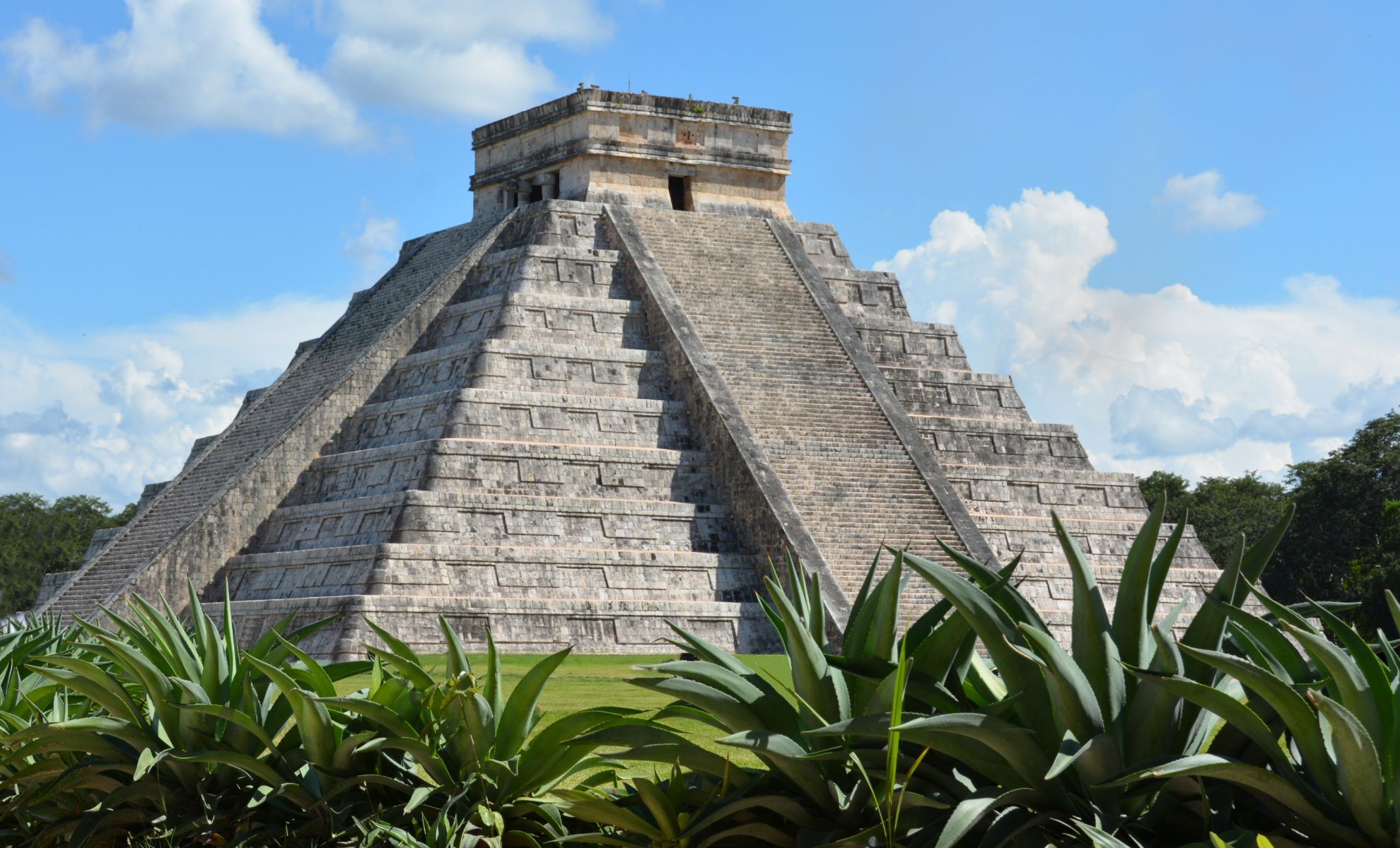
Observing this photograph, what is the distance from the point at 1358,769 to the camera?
3617mm

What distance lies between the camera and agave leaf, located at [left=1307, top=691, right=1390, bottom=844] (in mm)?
3533

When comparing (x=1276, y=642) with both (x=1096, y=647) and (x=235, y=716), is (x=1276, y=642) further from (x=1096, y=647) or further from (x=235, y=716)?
(x=235, y=716)

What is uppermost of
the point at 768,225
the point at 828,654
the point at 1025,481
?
the point at 768,225

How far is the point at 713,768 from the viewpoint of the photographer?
14.9 feet

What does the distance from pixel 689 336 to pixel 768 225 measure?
13.2 ft

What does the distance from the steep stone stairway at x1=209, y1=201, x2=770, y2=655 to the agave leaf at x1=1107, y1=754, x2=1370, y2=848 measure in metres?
12.4

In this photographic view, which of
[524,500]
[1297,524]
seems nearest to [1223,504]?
[1297,524]

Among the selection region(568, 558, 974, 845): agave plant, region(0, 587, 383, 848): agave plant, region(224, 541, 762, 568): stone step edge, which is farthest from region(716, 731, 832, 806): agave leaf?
region(224, 541, 762, 568): stone step edge

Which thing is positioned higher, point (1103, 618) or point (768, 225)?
point (768, 225)

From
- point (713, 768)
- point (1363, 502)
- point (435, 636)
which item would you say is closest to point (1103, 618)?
point (713, 768)

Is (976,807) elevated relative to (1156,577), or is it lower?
lower

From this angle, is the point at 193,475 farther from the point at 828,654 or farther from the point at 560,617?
the point at 828,654

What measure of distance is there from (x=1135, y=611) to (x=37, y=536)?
42.7 meters

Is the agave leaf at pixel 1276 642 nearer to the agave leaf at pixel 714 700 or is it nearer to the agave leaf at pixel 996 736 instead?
the agave leaf at pixel 996 736
